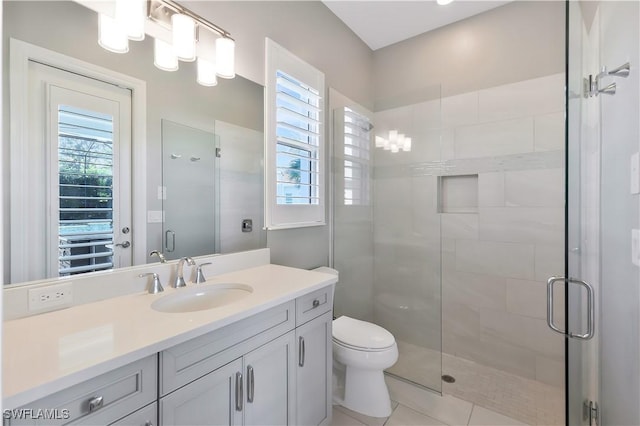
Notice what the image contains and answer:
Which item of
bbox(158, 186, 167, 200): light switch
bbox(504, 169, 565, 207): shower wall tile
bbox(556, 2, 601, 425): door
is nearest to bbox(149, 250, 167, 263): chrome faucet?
bbox(158, 186, 167, 200): light switch

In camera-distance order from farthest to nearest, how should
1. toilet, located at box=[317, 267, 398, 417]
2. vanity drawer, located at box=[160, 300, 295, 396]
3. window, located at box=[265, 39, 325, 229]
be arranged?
1. window, located at box=[265, 39, 325, 229]
2. toilet, located at box=[317, 267, 398, 417]
3. vanity drawer, located at box=[160, 300, 295, 396]

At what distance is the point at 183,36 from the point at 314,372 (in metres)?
1.74

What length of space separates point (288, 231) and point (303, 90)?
3.24ft

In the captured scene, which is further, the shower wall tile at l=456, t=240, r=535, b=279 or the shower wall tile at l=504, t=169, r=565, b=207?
the shower wall tile at l=456, t=240, r=535, b=279

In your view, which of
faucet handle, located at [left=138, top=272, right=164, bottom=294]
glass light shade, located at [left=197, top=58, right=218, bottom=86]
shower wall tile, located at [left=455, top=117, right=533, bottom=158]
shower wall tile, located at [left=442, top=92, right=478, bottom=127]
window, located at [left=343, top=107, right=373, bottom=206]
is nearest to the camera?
faucet handle, located at [left=138, top=272, right=164, bottom=294]

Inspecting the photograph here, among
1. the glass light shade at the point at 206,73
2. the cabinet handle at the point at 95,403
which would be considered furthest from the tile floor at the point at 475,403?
the glass light shade at the point at 206,73

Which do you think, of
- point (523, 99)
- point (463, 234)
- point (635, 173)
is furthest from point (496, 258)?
point (635, 173)

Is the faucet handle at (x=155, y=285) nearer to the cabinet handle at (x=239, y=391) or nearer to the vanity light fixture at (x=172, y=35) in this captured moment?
the cabinet handle at (x=239, y=391)

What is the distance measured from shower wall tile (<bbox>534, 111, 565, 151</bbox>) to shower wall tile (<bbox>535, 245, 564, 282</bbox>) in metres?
0.68

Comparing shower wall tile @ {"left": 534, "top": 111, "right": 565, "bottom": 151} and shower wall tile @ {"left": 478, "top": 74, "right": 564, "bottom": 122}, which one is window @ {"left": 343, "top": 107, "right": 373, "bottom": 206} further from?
shower wall tile @ {"left": 534, "top": 111, "right": 565, "bottom": 151}

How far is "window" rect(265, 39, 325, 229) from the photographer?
199 centimetres

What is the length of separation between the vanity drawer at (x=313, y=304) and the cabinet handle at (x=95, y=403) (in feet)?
2.60

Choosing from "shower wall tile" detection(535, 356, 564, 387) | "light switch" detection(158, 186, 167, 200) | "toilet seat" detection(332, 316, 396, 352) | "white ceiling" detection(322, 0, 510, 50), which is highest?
"white ceiling" detection(322, 0, 510, 50)

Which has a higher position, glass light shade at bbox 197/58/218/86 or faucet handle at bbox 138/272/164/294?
glass light shade at bbox 197/58/218/86
